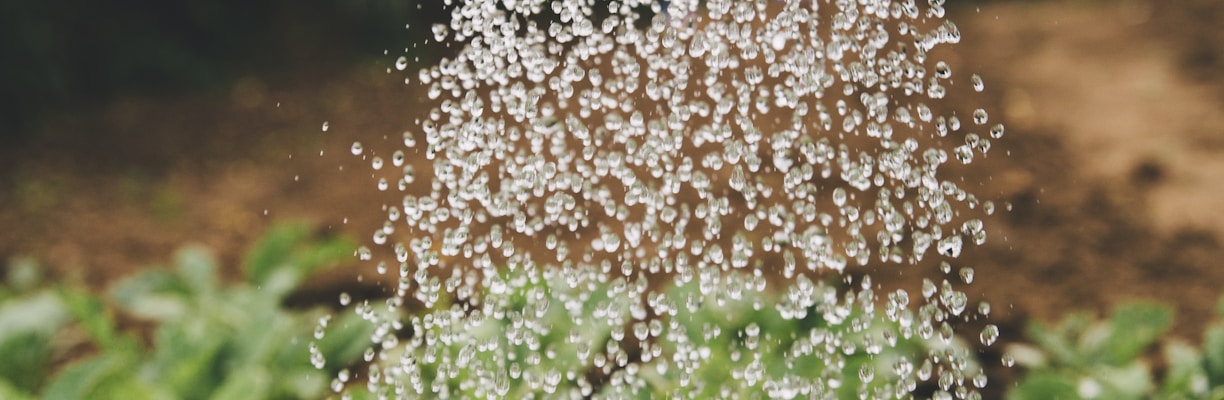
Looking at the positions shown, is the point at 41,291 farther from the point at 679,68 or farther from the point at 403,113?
the point at 679,68

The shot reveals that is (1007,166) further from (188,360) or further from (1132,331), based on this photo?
(188,360)

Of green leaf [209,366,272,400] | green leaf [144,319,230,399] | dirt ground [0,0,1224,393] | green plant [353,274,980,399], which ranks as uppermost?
green leaf [209,366,272,400]

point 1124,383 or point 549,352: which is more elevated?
point 549,352

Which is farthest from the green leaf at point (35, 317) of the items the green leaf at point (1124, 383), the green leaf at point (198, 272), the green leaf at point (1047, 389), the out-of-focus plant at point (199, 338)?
the green leaf at point (1124, 383)

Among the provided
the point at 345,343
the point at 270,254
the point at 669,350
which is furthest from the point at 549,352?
the point at 270,254

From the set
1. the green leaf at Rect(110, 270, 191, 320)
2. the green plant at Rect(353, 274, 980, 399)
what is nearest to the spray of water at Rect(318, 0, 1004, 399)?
the green plant at Rect(353, 274, 980, 399)

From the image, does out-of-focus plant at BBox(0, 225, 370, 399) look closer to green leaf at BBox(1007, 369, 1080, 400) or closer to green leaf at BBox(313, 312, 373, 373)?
green leaf at BBox(313, 312, 373, 373)
